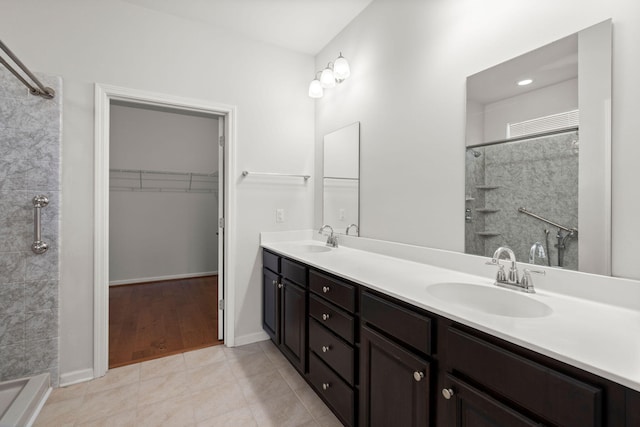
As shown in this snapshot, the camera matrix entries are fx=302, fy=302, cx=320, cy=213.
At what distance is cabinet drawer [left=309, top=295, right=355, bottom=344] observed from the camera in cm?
150

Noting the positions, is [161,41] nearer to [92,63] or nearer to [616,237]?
[92,63]

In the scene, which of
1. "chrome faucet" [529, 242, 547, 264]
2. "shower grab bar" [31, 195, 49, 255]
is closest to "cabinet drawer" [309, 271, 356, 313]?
"chrome faucet" [529, 242, 547, 264]

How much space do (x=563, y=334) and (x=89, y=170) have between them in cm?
265

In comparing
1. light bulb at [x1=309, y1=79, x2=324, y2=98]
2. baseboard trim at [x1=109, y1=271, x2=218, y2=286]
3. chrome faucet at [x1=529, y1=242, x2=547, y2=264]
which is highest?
light bulb at [x1=309, y1=79, x2=324, y2=98]

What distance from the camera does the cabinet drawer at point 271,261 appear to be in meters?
2.34

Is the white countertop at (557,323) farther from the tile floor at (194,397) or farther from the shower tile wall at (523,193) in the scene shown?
the tile floor at (194,397)

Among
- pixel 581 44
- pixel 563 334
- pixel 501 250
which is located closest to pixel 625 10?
pixel 581 44

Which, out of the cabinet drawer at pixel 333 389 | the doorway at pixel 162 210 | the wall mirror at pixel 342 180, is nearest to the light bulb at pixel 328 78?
the wall mirror at pixel 342 180

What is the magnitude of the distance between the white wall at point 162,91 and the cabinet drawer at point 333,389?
1.02m

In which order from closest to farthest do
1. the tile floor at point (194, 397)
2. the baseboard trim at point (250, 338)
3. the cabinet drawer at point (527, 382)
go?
1. the cabinet drawer at point (527, 382)
2. the tile floor at point (194, 397)
3. the baseboard trim at point (250, 338)

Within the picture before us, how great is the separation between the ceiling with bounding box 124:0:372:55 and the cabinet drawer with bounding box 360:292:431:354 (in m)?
2.12

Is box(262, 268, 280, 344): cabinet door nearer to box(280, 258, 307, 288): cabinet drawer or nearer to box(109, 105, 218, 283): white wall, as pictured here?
box(280, 258, 307, 288): cabinet drawer

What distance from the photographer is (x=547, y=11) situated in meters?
1.27

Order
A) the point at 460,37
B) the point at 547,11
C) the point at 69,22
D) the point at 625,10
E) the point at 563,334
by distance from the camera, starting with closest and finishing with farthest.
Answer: the point at 563,334 < the point at 625,10 < the point at 547,11 < the point at 460,37 < the point at 69,22
